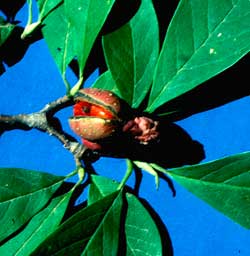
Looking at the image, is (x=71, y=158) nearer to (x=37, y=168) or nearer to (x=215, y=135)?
(x=37, y=168)

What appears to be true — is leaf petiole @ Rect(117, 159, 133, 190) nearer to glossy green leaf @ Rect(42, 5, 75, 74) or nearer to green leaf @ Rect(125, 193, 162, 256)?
green leaf @ Rect(125, 193, 162, 256)

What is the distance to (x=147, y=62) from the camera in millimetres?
841

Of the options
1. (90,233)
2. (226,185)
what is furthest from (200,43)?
(90,233)

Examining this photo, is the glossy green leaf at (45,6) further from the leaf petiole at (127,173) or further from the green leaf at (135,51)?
the leaf petiole at (127,173)

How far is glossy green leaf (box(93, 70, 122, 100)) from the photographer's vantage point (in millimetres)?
889

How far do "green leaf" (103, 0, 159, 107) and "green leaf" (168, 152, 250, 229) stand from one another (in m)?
0.16

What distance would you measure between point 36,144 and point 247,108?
363mm

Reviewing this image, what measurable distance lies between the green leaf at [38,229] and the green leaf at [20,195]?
0.02m

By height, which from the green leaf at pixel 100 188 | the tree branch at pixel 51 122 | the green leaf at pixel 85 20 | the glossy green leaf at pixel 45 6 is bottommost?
the green leaf at pixel 100 188

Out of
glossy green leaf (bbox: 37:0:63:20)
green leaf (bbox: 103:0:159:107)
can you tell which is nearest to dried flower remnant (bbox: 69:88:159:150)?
green leaf (bbox: 103:0:159:107)

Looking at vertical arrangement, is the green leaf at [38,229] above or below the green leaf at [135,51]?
below

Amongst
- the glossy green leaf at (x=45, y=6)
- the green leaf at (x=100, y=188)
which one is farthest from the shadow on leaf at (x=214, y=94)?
the glossy green leaf at (x=45, y=6)

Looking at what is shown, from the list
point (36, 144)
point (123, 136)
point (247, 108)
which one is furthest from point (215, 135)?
point (36, 144)

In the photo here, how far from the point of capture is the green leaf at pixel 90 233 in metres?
0.80
